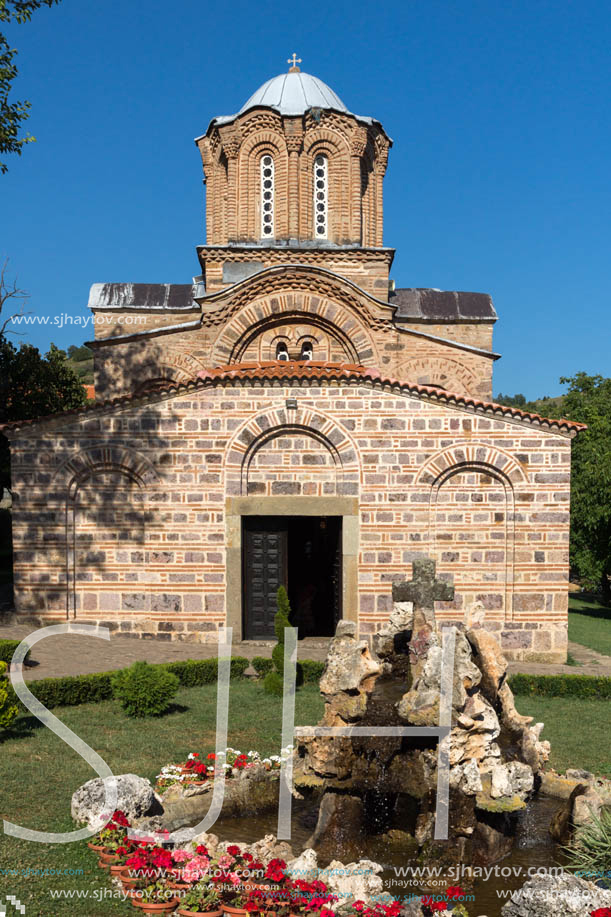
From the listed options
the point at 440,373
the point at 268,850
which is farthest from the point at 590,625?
the point at 268,850

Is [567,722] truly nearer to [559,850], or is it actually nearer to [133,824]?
[559,850]

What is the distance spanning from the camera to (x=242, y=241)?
18781mm

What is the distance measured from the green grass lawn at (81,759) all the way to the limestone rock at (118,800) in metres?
0.14

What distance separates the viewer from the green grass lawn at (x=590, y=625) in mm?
16297

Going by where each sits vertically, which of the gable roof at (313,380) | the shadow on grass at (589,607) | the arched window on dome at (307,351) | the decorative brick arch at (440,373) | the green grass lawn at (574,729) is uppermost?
the arched window on dome at (307,351)

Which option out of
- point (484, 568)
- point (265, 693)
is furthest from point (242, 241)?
A: point (265, 693)

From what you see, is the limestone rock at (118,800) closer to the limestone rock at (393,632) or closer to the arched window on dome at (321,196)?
the limestone rock at (393,632)

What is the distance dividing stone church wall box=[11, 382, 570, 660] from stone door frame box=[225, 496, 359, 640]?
9 cm

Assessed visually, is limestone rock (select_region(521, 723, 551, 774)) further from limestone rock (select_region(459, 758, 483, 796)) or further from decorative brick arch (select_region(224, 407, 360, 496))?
decorative brick arch (select_region(224, 407, 360, 496))

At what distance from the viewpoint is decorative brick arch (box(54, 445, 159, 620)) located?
14047 mm

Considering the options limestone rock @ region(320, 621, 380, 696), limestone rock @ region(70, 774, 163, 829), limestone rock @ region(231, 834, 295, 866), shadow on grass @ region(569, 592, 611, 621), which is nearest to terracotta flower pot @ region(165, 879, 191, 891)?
limestone rock @ region(231, 834, 295, 866)

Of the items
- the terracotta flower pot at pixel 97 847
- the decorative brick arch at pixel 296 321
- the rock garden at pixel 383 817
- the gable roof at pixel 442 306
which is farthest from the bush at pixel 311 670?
the gable roof at pixel 442 306

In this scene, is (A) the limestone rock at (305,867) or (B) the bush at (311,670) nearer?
(A) the limestone rock at (305,867)

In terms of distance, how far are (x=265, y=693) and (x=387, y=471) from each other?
4.62 meters
